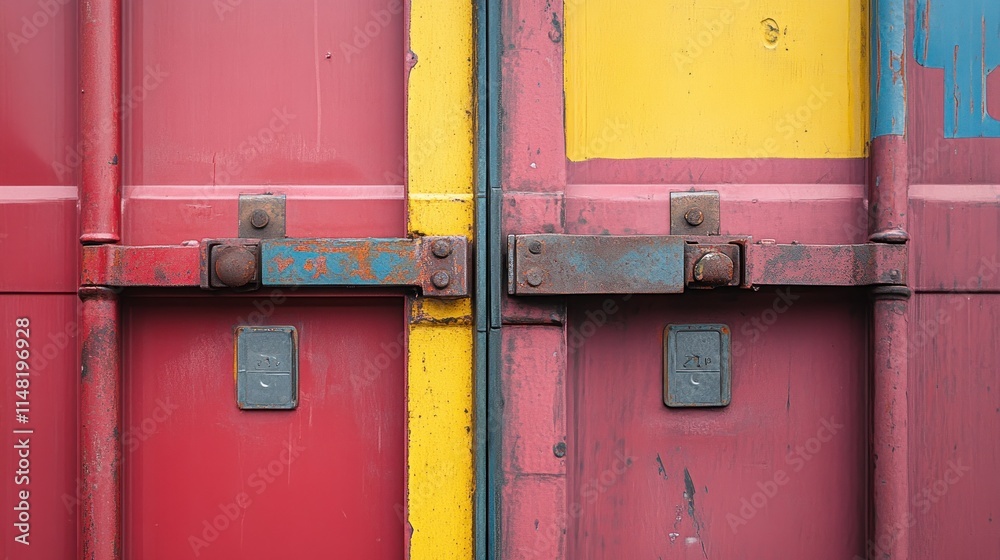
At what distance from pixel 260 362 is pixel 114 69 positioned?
1.98 feet

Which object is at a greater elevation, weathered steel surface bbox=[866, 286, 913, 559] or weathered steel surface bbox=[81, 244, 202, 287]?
weathered steel surface bbox=[81, 244, 202, 287]

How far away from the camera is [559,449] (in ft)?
3.99

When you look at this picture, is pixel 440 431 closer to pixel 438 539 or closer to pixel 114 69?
pixel 438 539

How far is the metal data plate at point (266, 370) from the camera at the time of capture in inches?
49.1

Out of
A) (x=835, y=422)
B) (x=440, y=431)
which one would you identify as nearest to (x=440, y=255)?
(x=440, y=431)

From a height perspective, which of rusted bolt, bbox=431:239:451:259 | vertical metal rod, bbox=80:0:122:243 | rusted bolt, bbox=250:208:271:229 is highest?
vertical metal rod, bbox=80:0:122:243

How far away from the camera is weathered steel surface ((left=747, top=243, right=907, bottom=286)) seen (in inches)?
47.4

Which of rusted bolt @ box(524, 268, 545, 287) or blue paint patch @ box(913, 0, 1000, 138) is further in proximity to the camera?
blue paint patch @ box(913, 0, 1000, 138)

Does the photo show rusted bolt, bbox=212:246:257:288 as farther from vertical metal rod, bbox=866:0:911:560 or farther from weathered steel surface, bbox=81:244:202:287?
vertical metal rod, bbox=866:0:911:560

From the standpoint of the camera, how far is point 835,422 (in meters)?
1.27
